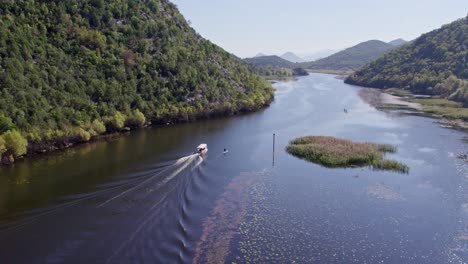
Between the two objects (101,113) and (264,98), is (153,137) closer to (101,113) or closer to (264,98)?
(101,113)

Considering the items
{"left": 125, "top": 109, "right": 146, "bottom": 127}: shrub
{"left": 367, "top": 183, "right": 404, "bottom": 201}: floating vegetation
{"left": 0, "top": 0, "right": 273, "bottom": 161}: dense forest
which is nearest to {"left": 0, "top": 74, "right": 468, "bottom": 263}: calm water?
{"left": 367, "top": 183, "right": 404, "bottom": 201}: floating vegetation

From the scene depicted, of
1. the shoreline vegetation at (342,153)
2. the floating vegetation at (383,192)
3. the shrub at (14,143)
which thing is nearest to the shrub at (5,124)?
the shrub at (14,143)

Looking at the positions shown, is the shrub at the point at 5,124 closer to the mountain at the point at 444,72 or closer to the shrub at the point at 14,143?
the shrub at the point at 14,143

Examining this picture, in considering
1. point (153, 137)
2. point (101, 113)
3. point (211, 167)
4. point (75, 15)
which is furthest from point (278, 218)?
point (75, 15)

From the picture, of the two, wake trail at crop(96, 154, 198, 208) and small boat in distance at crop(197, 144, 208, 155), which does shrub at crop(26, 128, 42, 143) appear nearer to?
wake trail at crop(96, 154, 198, 208)

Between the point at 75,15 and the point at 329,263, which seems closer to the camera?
the point at 329,263

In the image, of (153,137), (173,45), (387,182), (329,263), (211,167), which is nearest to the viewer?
(329,263)
